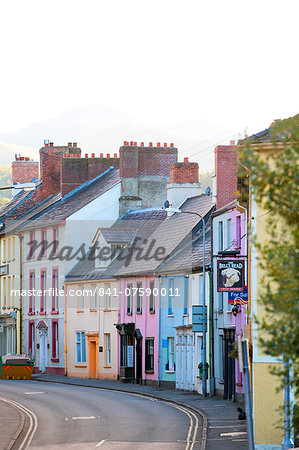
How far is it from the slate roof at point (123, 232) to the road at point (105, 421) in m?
12.4

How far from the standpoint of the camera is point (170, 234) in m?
56.8

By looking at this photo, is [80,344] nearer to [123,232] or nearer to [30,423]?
[123,232]

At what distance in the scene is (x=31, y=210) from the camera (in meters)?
76.9

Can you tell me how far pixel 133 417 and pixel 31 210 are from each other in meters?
42.8

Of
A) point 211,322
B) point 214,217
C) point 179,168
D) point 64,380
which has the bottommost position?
point 64,380

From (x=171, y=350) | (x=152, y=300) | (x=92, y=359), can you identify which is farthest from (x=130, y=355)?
(x=92, y=359)

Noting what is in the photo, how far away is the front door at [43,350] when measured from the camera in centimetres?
6812

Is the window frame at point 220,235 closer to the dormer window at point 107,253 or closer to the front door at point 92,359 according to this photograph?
the dormer window at point 107,253

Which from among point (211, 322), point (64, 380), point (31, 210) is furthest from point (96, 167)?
point (211, 322)

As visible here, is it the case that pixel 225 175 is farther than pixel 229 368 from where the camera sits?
Yes

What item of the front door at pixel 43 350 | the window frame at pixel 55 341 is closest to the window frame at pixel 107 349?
the window frame at pixel 55 341

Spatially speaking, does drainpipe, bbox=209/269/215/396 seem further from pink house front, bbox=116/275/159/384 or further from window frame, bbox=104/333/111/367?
window frame, bbox=104/333/111/367

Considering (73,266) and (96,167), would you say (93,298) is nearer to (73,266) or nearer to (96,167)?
(73,266)

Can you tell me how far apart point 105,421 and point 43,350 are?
3424 cm
